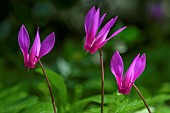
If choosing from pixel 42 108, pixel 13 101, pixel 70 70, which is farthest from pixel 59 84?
pixel 70 70

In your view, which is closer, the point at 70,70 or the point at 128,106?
the point at 128,106

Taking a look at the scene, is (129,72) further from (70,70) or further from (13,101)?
(70,70)

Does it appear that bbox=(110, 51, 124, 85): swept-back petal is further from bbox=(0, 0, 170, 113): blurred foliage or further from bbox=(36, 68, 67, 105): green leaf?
bbox=(36, 68, 67, 105): green leaf

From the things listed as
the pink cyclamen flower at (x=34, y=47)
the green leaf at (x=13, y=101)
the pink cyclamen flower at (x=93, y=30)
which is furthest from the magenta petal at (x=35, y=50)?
the green leaf at (x=13, y=101)

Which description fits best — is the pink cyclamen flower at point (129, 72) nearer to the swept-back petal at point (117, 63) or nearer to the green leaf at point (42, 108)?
the swept-back petal at point (117, 63)

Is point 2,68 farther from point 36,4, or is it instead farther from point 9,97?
point 9,97

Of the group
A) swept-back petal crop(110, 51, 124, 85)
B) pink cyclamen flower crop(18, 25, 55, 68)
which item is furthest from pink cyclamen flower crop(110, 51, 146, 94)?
pink cyclamen flower crop(18, 25, 55, 68)
